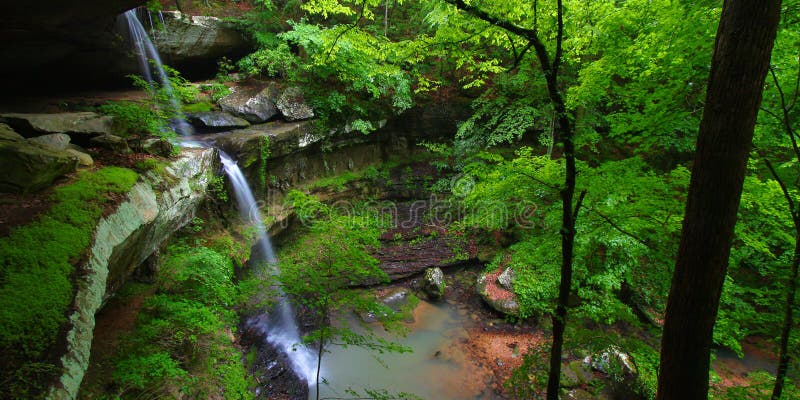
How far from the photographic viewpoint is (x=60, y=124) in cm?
541

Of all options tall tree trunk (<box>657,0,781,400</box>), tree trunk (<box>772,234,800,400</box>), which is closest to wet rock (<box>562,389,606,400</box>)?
tree trunk (<box>772,234,800,400</box>)

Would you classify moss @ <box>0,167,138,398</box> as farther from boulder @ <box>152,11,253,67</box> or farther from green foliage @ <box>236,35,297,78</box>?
boulder @ <box>152,11,253,67</box>

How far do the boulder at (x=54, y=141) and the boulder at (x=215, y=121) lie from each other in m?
5.26

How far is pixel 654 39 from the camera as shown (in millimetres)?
4203

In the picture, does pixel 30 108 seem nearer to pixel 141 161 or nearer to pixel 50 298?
pixel 141 161

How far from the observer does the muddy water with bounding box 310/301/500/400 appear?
21.6 ft

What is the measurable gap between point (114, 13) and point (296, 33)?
5.43m

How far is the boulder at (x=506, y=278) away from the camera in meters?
8.98

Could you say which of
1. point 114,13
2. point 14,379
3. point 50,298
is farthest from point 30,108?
point 14,379

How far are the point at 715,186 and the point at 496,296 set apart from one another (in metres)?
7.23

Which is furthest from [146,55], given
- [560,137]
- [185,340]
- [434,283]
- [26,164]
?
[560,137]

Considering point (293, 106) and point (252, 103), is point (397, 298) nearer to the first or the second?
point (293, 106)

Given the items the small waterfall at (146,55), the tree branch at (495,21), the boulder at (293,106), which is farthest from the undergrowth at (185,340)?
the boulder at (293,106)

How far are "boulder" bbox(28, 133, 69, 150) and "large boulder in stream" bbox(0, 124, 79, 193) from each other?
9.8 inches
